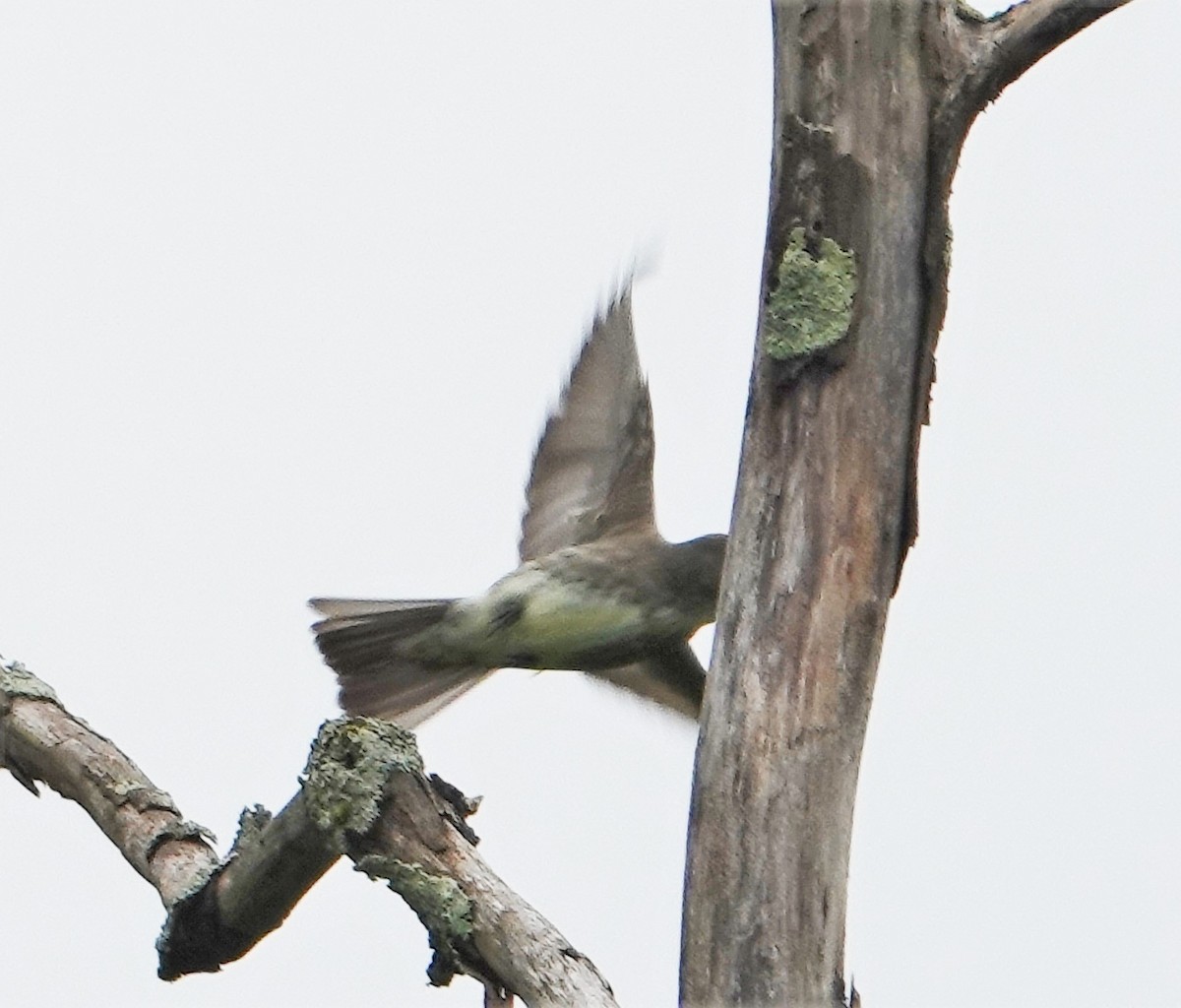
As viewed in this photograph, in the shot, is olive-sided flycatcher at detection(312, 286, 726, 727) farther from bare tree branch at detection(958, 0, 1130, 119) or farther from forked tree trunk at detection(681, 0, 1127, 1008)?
bare tree branch at detection(958, 0, 1130, 119)

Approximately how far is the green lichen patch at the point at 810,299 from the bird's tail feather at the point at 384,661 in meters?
2.60

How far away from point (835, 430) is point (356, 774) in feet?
3.41

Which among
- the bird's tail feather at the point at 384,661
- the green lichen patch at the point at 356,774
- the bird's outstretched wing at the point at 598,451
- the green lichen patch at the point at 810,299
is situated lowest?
the green lichen patch at the point at 356,774

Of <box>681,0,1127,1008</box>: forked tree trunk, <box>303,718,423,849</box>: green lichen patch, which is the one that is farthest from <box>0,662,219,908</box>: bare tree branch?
<box>681,0,1127,1008</box>: forked tree trunk

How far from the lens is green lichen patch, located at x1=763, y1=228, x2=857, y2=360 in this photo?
3.18 m

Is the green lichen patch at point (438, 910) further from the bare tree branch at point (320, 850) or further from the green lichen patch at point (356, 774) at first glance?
the green lichen patch at point (356, 774)

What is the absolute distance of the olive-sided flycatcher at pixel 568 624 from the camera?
220 inches

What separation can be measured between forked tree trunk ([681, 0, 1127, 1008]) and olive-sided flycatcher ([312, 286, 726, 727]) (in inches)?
92.8

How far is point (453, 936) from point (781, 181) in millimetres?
1386

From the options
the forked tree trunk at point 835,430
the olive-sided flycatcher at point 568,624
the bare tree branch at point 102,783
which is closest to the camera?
the forked tree trunk at point 835,430

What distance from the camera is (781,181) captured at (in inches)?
128

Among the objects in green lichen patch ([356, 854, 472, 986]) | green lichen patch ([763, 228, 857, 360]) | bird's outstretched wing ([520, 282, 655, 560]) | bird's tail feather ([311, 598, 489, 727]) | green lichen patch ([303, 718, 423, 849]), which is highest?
bird's outstretched wing ([520, 282, 655, 560])

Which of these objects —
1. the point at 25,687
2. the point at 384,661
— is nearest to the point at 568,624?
the point at 384,661

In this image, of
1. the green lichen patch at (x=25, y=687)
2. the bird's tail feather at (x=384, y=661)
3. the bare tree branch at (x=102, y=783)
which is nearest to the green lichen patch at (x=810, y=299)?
the bare tree branch at (x=102, y=783)
